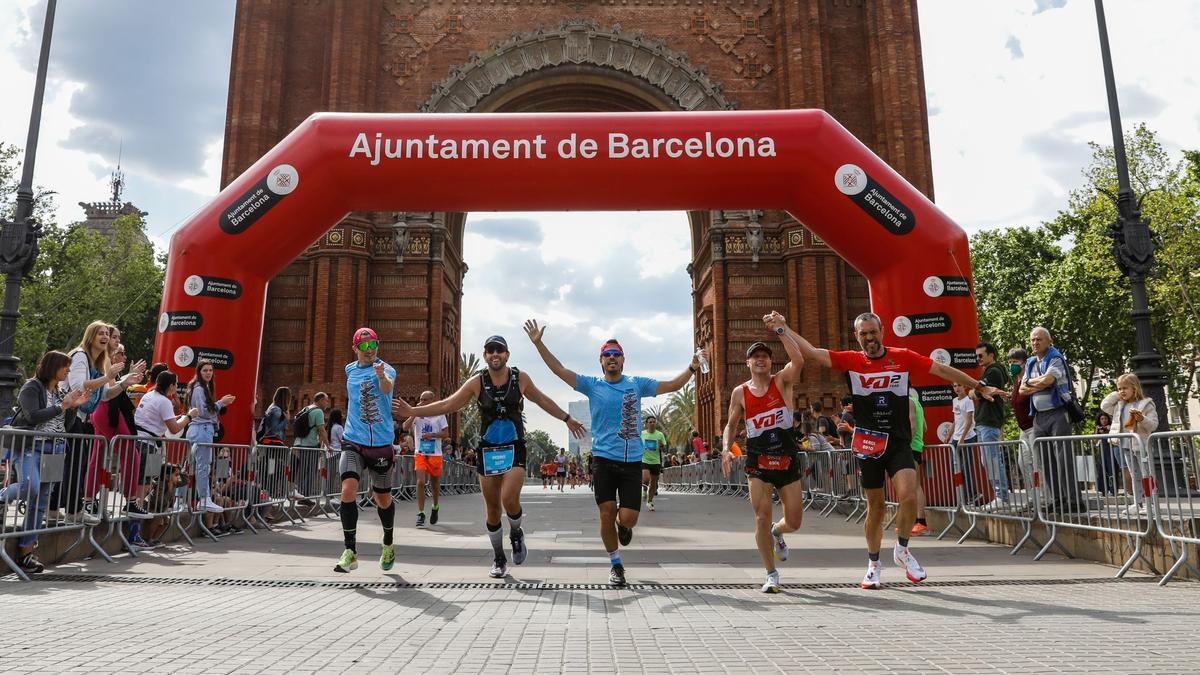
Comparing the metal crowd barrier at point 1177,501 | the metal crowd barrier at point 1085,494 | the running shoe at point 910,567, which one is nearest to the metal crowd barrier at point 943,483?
the metal crowd barrier at point 1085,494

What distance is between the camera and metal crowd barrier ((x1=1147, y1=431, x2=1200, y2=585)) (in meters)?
6.30

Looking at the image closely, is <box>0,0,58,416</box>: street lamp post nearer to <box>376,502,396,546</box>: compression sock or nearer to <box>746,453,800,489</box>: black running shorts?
<box>376,502,396,546</box>: compression sock

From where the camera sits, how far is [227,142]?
24141 millimetres

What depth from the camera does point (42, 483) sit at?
6977mm

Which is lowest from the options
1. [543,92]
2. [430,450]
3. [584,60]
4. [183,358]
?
[430,450]

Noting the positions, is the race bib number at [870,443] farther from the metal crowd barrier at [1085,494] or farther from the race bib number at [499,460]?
the race bib number at [499,460]

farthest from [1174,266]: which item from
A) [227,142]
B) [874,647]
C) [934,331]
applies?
[227,142]

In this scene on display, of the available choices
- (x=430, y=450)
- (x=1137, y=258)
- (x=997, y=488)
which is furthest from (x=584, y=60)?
(x=997, y=488)

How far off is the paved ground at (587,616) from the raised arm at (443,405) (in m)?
1.36

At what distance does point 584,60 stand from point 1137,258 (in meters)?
17.4

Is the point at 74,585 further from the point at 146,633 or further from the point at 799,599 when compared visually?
the point at 799,599

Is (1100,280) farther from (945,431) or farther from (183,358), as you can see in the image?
(183,358)

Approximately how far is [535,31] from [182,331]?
16.7m

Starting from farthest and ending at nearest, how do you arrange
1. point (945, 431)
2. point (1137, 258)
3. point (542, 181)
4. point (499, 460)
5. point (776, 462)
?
point (542, 181)
point (1137, 258)
point (945, 431)
point (499, 460)
point (776, 462)
